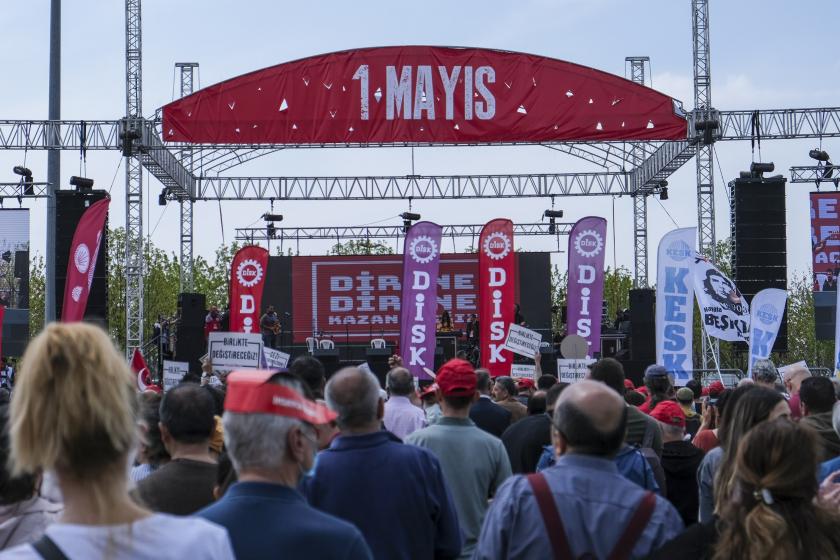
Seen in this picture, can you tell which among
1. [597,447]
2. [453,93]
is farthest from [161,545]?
[453,93]

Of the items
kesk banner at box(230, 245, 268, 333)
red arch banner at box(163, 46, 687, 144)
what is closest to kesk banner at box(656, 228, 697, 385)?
red arch banner at box(163, 46, 687, 144)

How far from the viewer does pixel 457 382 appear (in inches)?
227

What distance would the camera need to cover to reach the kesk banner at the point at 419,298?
20953 mm

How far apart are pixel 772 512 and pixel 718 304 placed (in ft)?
50.5

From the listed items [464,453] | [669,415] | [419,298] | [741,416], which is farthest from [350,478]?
[419,298]

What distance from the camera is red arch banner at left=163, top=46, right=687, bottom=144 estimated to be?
74.9 ft

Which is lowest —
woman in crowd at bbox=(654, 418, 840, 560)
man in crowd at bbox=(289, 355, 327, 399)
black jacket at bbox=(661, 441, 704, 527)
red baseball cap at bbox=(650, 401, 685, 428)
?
black jacket at bbox=(661, 441, 704, 527)

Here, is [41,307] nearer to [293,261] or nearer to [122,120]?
[293,261]

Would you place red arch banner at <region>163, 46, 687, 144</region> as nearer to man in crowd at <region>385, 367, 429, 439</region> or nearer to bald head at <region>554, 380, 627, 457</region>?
man in crowd at <region>385, 367, 429, 439</region>

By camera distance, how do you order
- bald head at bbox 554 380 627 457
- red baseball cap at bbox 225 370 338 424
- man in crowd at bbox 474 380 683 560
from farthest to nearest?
bald head at bbox 554 380 627 457
man in crowd at bbox 474 380 683 560
red baseball cap at bbox 225 370 338 424

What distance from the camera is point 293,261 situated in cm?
3312

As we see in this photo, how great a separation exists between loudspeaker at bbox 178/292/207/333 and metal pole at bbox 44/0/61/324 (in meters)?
3.28

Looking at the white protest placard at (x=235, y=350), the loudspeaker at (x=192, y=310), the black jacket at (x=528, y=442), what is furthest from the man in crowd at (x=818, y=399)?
the loudspeaker at (x=192, y=310)

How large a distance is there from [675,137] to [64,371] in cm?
2142
